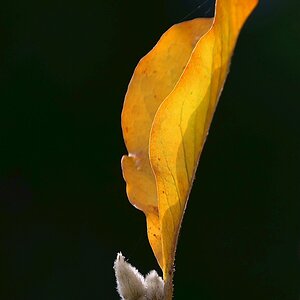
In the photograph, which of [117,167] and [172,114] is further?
[117,167]

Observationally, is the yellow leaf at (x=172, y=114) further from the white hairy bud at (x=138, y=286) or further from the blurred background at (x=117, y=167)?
the blurred background at (x=117, y=167)

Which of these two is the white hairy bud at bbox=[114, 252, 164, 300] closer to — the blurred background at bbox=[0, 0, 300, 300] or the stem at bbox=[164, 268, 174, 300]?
the stem at bbox=[164, 268, 174, 300]

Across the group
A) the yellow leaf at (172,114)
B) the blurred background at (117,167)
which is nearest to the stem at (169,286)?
the yellow leaf at (172,114)

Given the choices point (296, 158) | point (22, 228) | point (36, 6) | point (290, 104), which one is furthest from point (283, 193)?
point (36, 6)

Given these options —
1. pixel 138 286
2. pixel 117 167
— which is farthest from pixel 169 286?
pixel 117 167

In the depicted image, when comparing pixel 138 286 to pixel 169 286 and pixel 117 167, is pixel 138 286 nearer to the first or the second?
pixel 169 286

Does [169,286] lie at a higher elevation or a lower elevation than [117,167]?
lower

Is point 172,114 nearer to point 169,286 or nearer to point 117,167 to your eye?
point 169,286

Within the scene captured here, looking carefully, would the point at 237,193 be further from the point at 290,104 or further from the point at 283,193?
the point at 290,104
